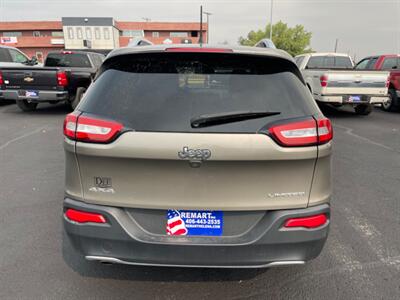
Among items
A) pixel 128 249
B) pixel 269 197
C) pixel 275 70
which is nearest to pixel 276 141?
pixel 269 197

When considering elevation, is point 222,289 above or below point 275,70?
below

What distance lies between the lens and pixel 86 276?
275cm

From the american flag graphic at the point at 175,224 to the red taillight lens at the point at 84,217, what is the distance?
1.34ft

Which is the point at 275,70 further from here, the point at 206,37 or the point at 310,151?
the point at 206,37

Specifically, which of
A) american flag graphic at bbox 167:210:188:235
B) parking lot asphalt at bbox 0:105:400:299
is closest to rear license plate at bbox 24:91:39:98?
parking lot asphalt at bbox 0:105:400:299

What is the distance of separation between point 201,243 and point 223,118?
80cm

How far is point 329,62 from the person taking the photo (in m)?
12.4

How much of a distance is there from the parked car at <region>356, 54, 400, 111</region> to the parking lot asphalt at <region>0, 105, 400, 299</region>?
7247mm

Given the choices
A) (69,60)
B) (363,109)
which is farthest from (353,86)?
(69,60)

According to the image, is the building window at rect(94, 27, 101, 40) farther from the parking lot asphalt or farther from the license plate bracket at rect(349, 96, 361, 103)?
the parking lot asphalt

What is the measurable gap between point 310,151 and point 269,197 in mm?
382

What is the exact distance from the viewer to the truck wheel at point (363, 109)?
1085 centimetres

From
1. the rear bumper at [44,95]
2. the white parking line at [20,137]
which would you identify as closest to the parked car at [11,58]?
the rear bumper at [44,95]

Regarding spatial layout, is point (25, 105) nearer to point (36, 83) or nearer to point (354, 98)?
point (36, 83)
